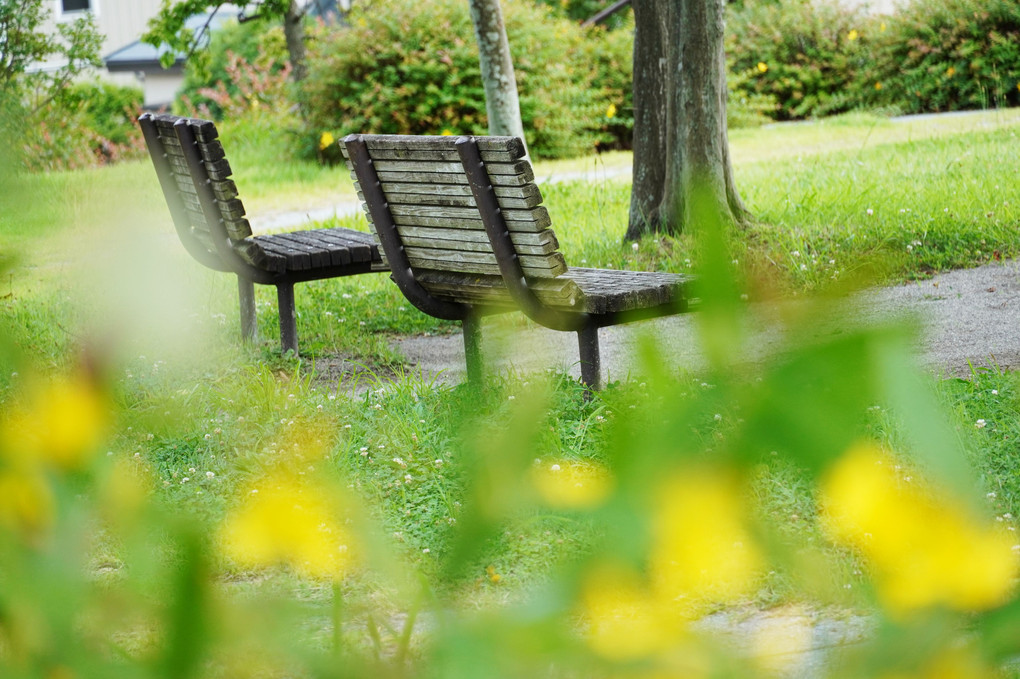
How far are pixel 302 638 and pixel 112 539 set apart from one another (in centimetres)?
12

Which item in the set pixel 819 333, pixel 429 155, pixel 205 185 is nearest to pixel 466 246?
pixel 429 155

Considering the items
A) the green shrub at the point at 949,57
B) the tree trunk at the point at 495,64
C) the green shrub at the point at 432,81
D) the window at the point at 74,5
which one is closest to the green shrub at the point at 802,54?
the green shrub at the point at 949,57

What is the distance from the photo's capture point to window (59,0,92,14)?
3262cm

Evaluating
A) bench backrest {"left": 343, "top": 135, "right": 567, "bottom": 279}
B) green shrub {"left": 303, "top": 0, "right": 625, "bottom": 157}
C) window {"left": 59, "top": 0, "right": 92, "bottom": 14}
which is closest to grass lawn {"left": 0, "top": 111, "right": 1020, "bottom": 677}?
bench backrest {"left": 343, "top": 135, "right": 567, "bottom": 279}

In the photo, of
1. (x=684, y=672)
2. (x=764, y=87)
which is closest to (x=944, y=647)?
(x=684, y=672)

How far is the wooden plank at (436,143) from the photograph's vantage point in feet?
12.2

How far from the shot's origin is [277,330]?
243 inches

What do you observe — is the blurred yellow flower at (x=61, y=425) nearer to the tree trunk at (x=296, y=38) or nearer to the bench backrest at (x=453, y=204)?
the bench backrest at (x=453, y=204)

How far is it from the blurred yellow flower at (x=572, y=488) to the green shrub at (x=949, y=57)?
15.3 m

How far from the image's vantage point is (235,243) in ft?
17.5

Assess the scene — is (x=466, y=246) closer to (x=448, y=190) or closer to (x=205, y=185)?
(x=448, y=190)

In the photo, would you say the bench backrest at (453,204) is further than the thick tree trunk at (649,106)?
No

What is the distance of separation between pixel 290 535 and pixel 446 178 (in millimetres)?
3674

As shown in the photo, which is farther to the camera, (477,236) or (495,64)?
(495,64)
